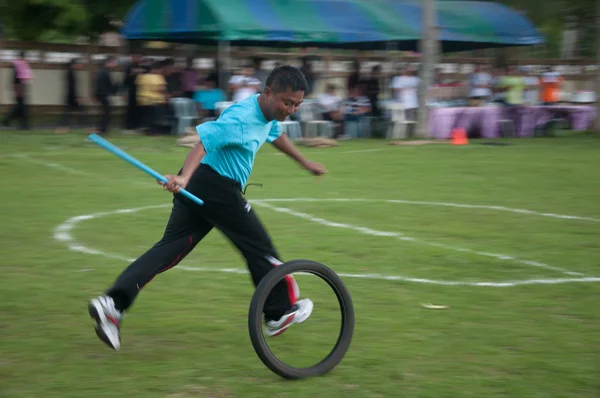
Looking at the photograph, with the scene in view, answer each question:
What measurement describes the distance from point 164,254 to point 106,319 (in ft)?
1.75

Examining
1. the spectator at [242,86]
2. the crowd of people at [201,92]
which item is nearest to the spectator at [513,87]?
the crowd of people at [201,92]

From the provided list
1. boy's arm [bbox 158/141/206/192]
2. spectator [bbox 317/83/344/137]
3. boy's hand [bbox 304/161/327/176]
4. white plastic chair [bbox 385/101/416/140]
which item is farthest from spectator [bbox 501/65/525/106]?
boy's arm [bbox 158/141/206/192]

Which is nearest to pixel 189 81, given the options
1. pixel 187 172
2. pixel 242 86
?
pixel 242 86

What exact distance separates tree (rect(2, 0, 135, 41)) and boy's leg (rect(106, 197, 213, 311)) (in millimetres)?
21478

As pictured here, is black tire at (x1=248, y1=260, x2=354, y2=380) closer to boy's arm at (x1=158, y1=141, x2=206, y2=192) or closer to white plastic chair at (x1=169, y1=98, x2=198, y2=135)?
boy's arm at (x1=158, y1=141, x2=206, y2=192)

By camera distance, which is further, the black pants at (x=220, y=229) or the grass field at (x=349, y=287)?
the black pants at (x=220, y=229)

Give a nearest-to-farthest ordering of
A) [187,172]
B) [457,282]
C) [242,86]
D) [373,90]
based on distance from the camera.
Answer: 1. [187,172]
2. [457,282]
3. [242,86]
4. [373,90]

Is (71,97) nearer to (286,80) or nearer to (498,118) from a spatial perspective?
(498,118)

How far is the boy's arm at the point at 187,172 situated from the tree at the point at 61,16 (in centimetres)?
2183

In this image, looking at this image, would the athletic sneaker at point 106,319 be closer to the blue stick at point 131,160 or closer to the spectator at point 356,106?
the blue stick at point 131,160

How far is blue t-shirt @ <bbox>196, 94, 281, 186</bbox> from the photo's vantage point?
208 inches

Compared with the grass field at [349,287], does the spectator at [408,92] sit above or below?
above

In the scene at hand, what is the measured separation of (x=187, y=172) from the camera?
5141mm

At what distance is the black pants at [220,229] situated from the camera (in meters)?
5.47
